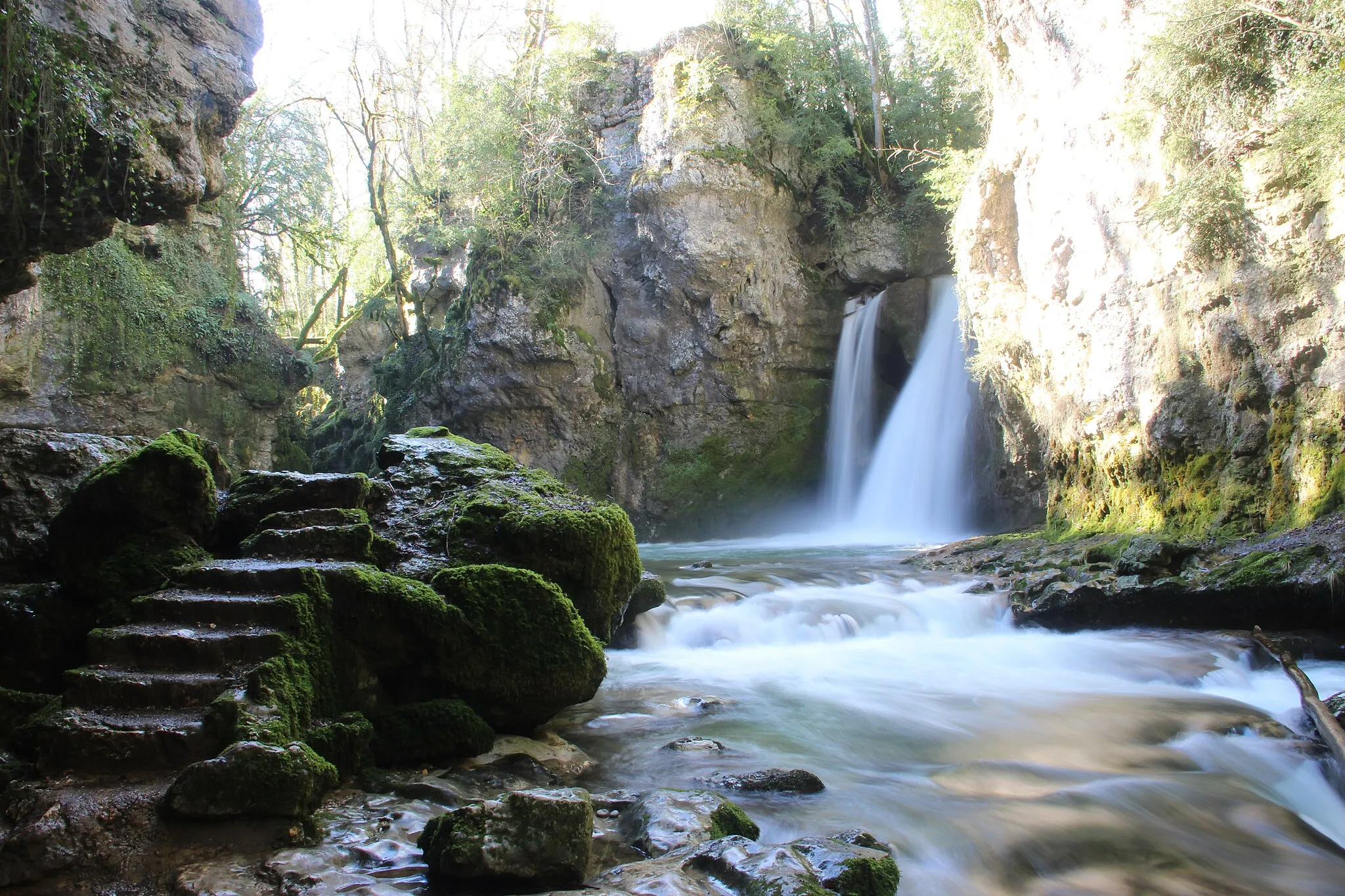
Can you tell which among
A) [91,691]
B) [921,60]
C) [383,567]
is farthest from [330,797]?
[921,60]

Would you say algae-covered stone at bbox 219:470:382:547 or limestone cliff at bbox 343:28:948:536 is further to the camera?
limestone cliff at bbox 343:28:948:536

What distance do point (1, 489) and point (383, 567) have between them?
85.0 inches

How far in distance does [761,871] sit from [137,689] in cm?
267

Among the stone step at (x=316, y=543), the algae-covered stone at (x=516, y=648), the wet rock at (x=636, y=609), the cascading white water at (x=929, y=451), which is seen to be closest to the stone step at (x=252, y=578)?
the stone step at (x=316, y=543)

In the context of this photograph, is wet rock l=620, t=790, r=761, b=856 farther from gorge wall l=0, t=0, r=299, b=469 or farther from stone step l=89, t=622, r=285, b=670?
gorge wall l=0, t=0, r=299, b=469

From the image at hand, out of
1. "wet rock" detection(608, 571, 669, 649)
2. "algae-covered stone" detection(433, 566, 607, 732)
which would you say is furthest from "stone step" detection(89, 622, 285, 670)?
"wet rock" detection(608, 571, 669, 649)

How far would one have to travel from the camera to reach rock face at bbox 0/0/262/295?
5383mm

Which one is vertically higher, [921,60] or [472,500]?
[921,60]

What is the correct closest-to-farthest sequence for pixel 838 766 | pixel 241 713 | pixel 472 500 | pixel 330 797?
1. pixel 241 713
2. pixel 330 797
3. pixel 838 766
4. pixel 472 500

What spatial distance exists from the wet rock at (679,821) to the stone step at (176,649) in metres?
1.80

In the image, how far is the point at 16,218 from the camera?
5742 mm

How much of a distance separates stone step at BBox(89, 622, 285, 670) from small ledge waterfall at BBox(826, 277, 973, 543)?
13834 millimetres

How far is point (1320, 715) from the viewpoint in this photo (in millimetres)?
4805

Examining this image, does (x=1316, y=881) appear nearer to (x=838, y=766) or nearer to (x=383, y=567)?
(x=838, y=766)
